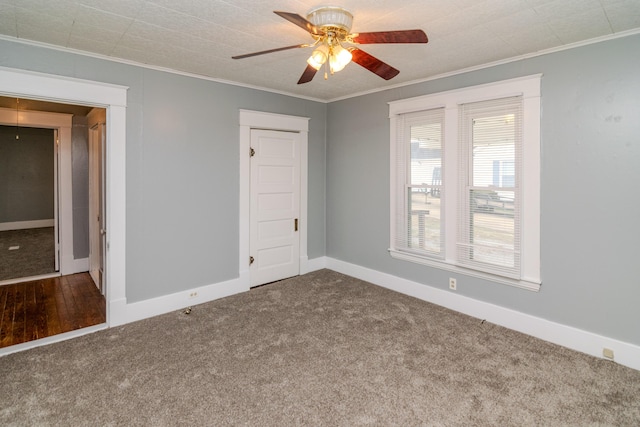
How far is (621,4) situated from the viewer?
211 centimetres

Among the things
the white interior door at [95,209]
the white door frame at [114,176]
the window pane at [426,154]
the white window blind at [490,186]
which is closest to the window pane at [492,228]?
the white window blind at [490,186]

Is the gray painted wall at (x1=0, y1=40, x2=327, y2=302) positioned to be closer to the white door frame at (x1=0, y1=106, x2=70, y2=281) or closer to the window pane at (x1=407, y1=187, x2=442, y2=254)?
the window pane at (x1=407, y1=187, x2=442, y2=254)

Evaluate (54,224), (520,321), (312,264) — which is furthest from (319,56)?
(54,224)

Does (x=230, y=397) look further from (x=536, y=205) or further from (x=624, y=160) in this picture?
(x=624, y=160)

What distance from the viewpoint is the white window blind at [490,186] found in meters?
3.18

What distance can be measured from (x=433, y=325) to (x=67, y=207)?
207 inches

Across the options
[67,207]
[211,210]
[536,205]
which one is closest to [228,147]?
[211,210]

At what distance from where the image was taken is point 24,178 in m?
6.41

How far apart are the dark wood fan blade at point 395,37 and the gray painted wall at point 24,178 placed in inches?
242

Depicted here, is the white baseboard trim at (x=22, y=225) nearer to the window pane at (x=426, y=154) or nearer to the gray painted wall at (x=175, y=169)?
the gray painted wall at (x=175, y=169)

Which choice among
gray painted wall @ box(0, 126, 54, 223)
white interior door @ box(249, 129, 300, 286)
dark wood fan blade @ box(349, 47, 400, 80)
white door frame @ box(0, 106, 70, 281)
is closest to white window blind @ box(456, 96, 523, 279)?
dark wood fan blade @ box(349, 47, 400, 80)

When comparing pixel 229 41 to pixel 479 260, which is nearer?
pixel 229 41

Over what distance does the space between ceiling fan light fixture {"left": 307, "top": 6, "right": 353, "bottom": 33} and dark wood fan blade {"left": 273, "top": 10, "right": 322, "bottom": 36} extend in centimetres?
7

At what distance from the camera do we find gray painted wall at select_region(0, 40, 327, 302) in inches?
130
